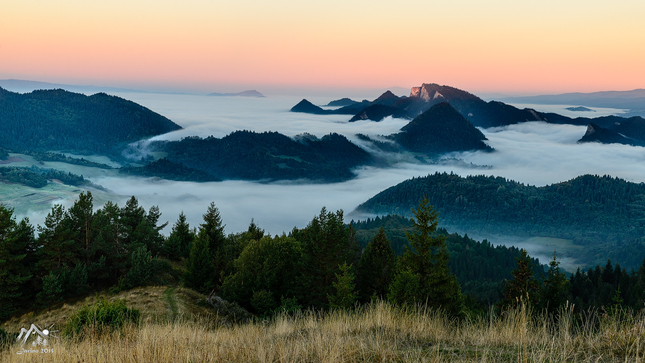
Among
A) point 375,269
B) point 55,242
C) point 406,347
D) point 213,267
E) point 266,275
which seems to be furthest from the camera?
point 375,269

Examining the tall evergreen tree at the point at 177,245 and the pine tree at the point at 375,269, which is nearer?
the pine tree at the point at 375,269

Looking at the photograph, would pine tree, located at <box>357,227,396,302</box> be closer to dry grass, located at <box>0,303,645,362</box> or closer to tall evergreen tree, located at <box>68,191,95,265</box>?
tall evergreen tree, located at <box>68,191,95,265</box>

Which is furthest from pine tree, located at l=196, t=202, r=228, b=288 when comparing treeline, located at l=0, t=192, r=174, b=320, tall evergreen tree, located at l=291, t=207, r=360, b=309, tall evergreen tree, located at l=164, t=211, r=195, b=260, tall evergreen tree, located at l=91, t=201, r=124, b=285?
tall evergreen tree, located at l=164, t=211, r=195, b=260

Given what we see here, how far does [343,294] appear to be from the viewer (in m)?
31.8

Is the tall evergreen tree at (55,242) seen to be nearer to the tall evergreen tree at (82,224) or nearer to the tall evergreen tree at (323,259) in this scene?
the tall evergreen tree at (82,224)

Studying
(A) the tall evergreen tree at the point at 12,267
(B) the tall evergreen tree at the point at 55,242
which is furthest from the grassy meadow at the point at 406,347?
(B) the tall evergreen tree at the point at 55,242

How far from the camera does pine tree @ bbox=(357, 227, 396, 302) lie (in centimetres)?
4438

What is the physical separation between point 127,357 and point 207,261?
36.5 m

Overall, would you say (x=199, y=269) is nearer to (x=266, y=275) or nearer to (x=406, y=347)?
(x=266, y=275)

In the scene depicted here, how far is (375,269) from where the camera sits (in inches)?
1790

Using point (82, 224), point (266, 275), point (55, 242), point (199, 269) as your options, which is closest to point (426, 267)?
point (266, 275)

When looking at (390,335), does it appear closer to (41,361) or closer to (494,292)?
(41,361)

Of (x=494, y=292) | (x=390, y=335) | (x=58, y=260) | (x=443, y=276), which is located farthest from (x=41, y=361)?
(x=494, y=292)

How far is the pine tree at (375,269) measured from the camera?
146 ft
